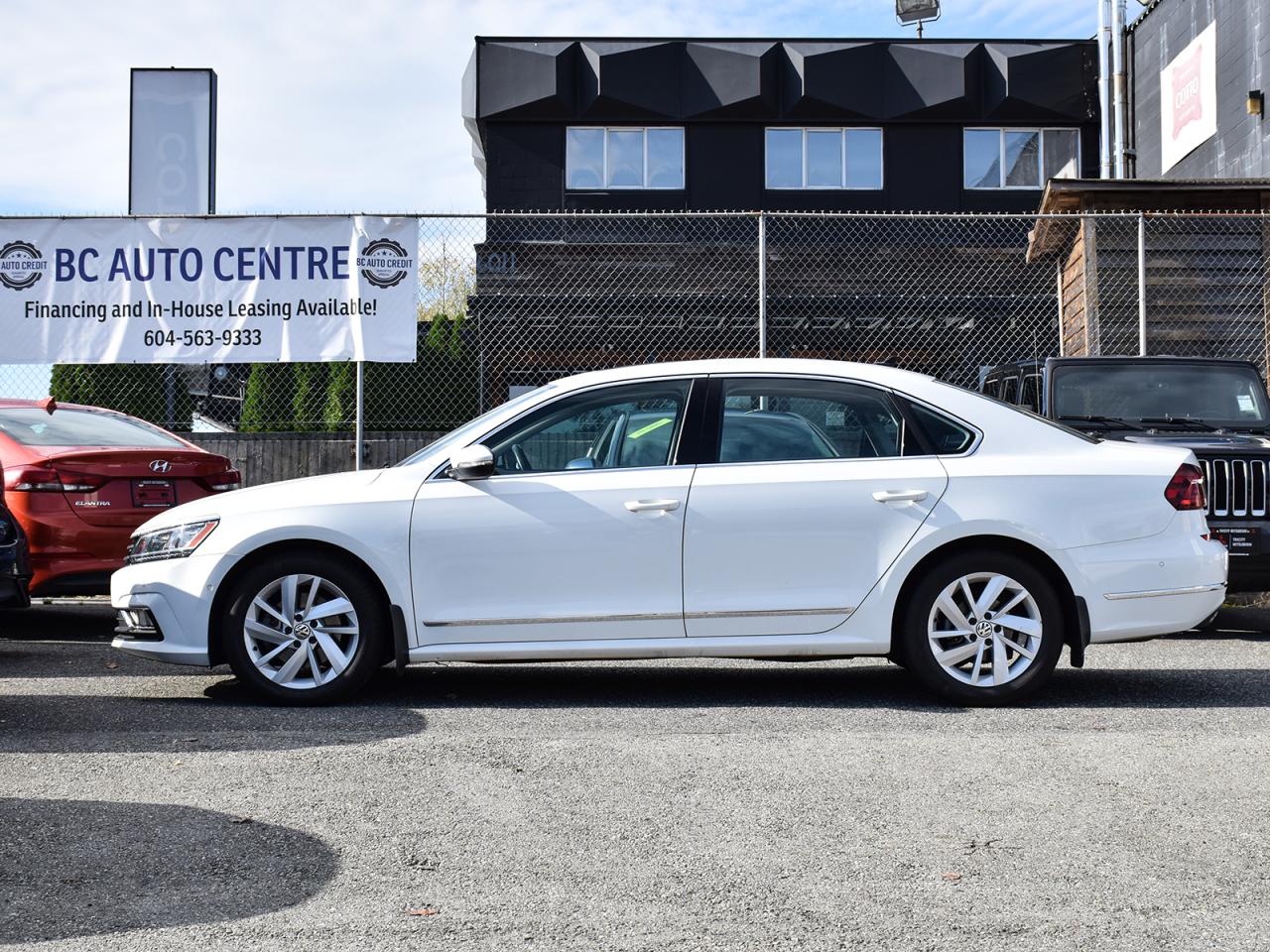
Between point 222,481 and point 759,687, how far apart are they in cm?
414

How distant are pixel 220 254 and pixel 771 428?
7253 mm

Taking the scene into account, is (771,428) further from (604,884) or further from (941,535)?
(604,884)

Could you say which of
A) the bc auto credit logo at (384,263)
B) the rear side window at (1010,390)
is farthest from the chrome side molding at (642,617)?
the bc auto credit logo at (384,263)

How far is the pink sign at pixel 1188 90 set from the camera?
24.9 meters

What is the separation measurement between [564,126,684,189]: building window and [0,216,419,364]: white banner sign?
16952 mm

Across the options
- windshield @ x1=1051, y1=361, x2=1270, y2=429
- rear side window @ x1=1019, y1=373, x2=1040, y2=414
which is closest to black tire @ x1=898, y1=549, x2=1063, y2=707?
windshield @ x1=1051, y1=361, x2=1270, y2=429

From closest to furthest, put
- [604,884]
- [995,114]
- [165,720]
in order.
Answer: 1. [604,884]
2. [165,720]
3. [995,114]

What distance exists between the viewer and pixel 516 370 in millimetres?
20578

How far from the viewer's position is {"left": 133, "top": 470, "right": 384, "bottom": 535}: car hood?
6.54 meters

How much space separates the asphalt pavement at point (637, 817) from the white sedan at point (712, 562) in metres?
0.29

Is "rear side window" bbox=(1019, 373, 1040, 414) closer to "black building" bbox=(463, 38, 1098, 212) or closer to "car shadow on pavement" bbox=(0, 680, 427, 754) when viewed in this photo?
"car shadow on pavement" bbox=(0, 680, 427, 754)

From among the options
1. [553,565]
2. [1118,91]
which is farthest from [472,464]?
[1118,91]

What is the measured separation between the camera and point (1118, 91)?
91.2 ft

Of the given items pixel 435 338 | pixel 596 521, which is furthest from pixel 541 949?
pixel 435 338
